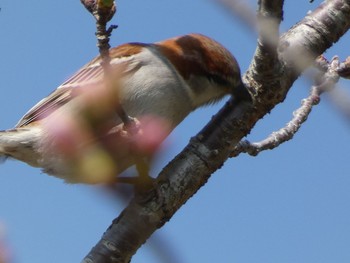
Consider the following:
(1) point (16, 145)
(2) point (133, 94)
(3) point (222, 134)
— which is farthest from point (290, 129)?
(1) point (16, 145)

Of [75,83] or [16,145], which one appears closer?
[16,145]

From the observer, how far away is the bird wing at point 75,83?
439cm

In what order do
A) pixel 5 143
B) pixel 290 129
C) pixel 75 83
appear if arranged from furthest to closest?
pixel 75 83, pixel 5 143, pixel 290 129

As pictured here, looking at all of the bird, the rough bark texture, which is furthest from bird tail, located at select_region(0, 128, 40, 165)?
the rough bark texture

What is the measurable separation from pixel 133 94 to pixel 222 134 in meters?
0.96

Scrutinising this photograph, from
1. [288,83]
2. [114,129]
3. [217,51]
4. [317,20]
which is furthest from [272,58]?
[217,51]

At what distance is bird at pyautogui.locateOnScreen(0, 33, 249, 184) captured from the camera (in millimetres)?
3548

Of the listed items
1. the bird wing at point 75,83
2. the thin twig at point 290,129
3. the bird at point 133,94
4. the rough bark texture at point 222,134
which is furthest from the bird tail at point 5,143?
the thin twig at point 290,129

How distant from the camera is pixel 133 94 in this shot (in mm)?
4152

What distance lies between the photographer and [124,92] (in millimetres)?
4164

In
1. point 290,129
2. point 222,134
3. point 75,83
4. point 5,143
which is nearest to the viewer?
point 222,134

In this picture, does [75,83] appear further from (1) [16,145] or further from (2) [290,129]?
(2) [290,129]

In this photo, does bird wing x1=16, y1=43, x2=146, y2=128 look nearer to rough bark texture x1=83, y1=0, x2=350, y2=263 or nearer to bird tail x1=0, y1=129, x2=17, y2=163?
bird tail x1=0, y1=129, x2=17, y2=163

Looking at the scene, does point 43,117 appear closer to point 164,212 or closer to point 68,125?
point 164,212
